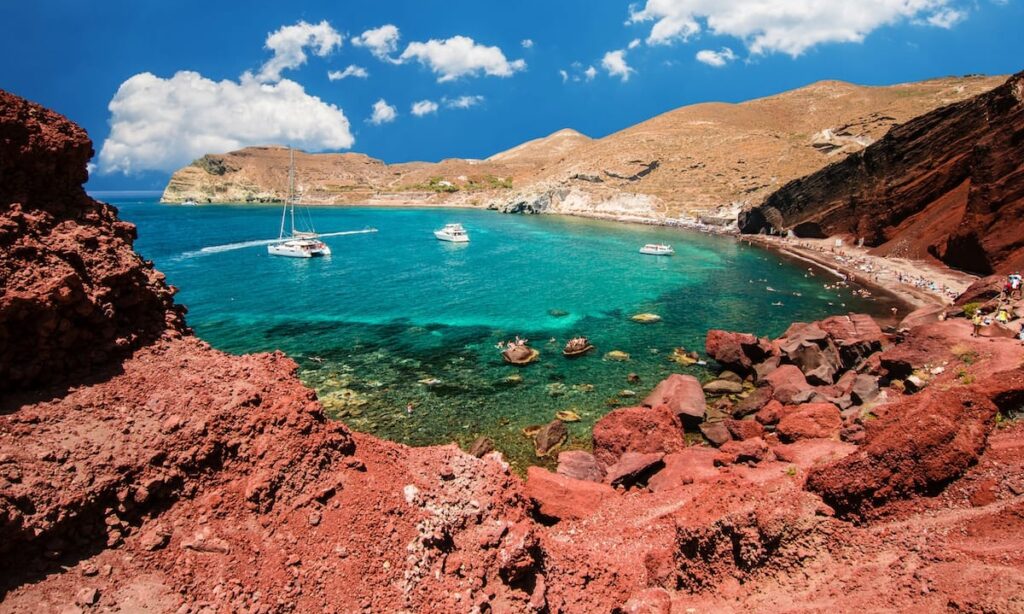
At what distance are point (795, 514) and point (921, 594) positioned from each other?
7.63 ft

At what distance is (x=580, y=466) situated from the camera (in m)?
17.9

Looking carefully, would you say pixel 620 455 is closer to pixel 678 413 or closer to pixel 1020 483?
pixel 678 413

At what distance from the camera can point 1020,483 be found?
8.20 meters

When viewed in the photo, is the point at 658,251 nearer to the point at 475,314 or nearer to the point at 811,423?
the point at 475,314

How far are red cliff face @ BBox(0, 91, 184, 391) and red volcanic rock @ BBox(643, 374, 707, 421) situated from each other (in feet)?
62.0

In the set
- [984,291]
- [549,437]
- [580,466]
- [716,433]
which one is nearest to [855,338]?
[716,433]

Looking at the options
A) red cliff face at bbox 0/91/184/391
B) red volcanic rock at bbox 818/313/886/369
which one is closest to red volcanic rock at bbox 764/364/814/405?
red volcanic rock at bbox 818/313/886/369

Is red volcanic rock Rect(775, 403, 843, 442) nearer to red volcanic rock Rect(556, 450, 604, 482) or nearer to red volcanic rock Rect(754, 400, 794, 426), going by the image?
red volcanic rock Rect(754, 400, 794, 426)

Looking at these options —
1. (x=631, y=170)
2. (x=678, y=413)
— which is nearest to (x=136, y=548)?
(x=678, y=413)

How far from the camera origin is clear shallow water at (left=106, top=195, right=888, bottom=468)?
24031 mm

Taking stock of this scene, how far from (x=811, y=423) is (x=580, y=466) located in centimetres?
855

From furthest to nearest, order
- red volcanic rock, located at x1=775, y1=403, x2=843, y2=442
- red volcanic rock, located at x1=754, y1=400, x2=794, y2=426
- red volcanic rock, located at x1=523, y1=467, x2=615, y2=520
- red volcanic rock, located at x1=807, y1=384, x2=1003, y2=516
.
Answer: red volcanic rock, located at x1=754, y1=400, x2=794, y2=426
red volcanic rock, located at x1=775, y1=403, x2=843, y2=442
red volcanic rock, located at x1=523, y1=467, x2=615, y2=520
red volcanic rock, located at x1=807, y1=384, x2=1003, y2=516

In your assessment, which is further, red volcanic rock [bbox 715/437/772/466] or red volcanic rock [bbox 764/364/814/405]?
red volcanic rock [bbox 764/364/814/405]

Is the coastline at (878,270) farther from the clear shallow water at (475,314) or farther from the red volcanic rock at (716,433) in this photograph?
Answer: the red volcanic rock at (716,433)
